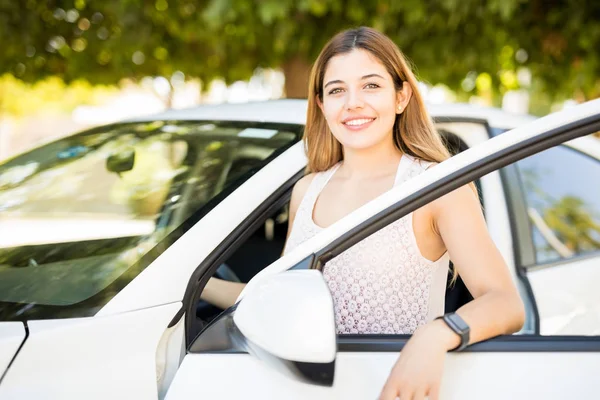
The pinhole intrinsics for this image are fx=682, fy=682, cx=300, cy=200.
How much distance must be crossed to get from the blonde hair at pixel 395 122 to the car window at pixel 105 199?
11 cm

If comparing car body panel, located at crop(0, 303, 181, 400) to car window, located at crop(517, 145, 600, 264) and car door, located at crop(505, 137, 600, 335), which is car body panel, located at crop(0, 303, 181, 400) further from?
car window, located at crop(517, 145, 600, 264)

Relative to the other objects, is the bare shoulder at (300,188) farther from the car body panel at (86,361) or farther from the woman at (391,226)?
the car body panel at (86,361)

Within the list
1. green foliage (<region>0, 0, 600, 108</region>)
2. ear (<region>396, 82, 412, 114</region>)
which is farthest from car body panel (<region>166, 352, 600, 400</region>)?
green foliage (<region>0, 0, 600, 108</region>)

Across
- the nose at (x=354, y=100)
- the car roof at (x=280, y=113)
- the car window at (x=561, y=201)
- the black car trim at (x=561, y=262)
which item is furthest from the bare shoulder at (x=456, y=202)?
the car window at (x=561, y=201)

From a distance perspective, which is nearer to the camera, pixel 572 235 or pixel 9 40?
pixel 572 235

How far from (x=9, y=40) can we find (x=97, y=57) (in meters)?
1.11

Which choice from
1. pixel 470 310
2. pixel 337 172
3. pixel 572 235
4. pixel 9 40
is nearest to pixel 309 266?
pixel 470 310

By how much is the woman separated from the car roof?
242 mm

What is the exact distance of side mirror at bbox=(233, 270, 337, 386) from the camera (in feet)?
3.83

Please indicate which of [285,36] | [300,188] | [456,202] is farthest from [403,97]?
[285,36]

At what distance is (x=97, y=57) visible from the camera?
249 inches

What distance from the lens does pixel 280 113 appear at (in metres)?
2.31

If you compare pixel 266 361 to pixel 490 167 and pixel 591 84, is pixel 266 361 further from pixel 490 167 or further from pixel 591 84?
pixel 591 84

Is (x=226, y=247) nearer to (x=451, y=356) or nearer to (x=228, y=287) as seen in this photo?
(x=228, y=287)
